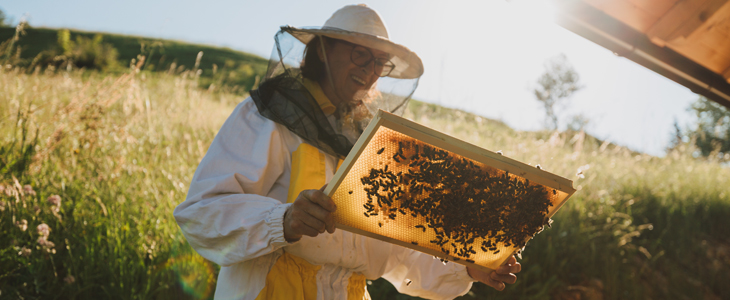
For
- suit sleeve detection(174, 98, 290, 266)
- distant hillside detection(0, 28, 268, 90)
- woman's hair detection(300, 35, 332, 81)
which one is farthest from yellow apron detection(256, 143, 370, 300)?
distant hillside detection(0, 28, 268, 90)

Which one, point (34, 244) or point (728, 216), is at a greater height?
point (728, 216)

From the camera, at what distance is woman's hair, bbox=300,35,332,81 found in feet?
8.16

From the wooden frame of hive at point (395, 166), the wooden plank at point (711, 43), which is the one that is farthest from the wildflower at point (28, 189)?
the wooden plank at point (711, 43)

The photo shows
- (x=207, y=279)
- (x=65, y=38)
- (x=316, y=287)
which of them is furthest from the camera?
(x=65, y=38)

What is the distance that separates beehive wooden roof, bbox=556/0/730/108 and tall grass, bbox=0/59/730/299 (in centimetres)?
134

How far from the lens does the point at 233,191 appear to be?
179 cm

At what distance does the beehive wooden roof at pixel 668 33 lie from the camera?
224cm

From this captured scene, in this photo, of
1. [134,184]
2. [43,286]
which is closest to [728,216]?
[134,184]

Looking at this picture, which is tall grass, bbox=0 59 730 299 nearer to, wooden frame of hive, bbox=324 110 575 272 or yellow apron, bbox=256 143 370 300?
yellow apron, bbox=256 143 370 300

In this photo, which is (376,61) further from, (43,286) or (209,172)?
(43,286)

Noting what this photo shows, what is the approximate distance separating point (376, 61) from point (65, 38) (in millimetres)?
33702

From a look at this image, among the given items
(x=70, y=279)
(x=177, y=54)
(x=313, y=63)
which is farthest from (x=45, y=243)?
(x=177, y=54)

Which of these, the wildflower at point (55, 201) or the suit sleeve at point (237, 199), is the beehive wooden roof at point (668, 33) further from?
the wildflower at point (55, 201)

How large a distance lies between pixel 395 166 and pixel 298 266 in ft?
2.69
